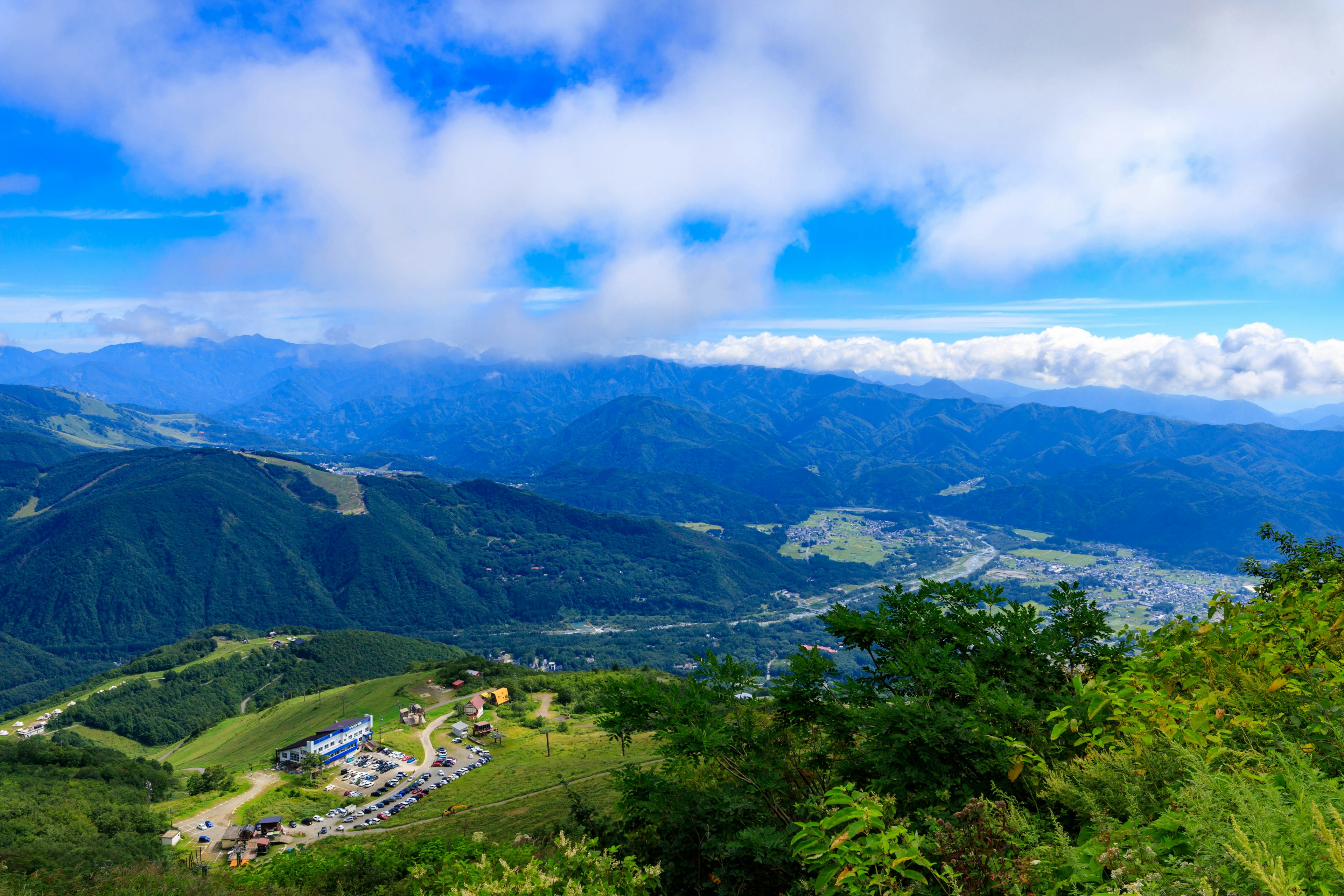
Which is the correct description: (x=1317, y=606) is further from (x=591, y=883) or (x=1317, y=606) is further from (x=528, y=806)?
(x=528, y=806)

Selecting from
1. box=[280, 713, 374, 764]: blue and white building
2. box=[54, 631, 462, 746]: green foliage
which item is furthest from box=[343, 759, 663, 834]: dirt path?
box=[54, 631, 462, 746]: green foliage

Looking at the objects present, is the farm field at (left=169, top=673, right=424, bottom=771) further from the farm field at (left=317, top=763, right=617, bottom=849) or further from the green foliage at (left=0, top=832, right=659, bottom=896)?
the green foliage at (left=0, top=832, right=659, bottom=896)

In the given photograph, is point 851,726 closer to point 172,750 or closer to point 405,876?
point 405,876

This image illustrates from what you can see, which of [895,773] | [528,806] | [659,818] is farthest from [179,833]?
[895,773]

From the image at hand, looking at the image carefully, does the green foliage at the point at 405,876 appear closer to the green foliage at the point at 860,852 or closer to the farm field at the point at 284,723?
the green foliage at the point at 860,852

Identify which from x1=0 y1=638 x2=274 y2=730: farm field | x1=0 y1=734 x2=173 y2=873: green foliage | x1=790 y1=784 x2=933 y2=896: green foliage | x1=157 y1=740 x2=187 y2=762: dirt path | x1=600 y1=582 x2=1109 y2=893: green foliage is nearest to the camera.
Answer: x1=790 y1=784 x2=933 y2=896: green foliage

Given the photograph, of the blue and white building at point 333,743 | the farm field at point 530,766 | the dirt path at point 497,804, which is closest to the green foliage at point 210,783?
the blue and white building at point 333,743
